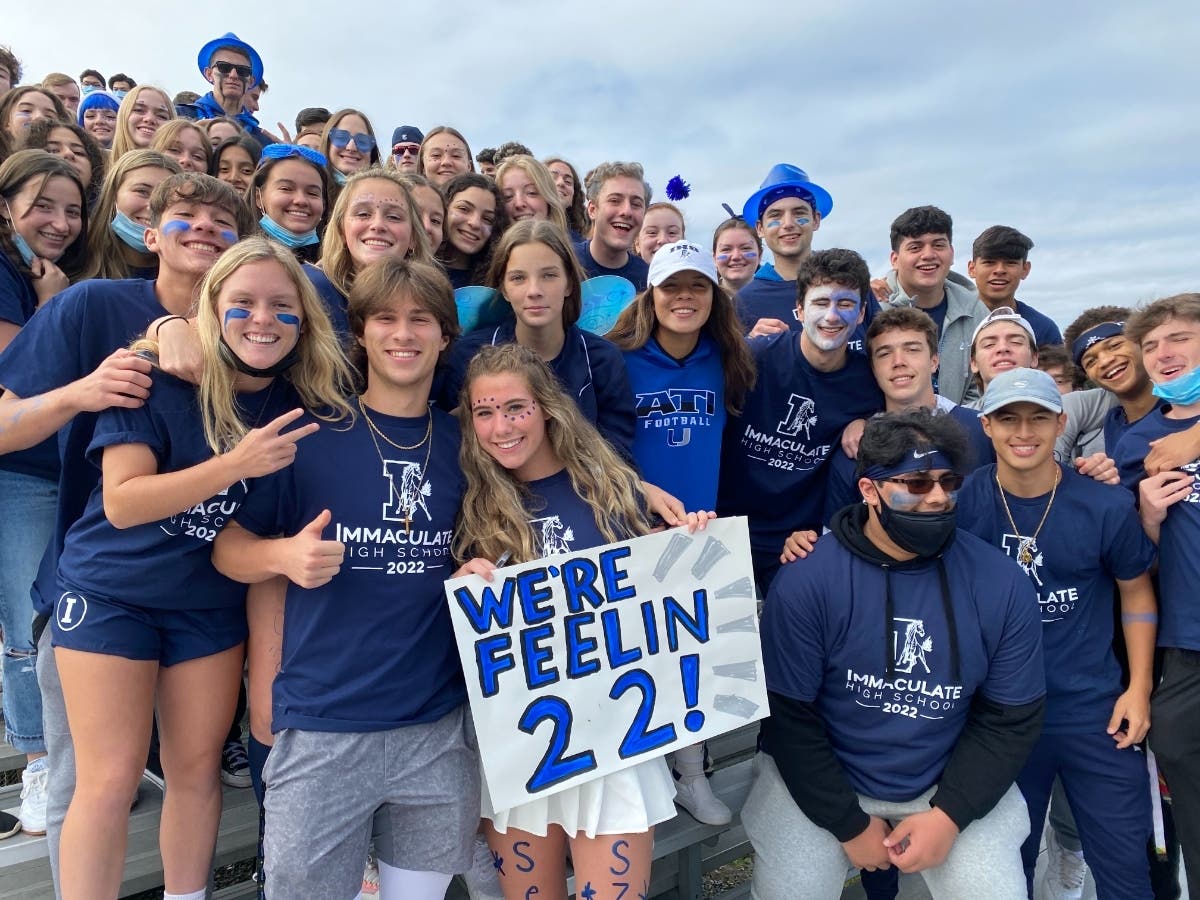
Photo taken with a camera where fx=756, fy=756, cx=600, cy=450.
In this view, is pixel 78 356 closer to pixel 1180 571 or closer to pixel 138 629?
pixel 138 629

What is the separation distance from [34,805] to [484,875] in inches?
78.5

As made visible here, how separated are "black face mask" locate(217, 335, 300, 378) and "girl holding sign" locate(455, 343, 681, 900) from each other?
0.64 meters

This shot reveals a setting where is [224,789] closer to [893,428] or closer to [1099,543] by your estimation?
[893,428]

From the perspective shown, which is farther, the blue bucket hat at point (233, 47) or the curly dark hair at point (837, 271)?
the blue bucket hat at point (233, 47)

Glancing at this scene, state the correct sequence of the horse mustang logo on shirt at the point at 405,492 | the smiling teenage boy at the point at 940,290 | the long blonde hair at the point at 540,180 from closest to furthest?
the horse mustang logo on shirt at the point at 405,492
the long blonde hair at the point at 540,180
the smiling teenage boy at the point at 940,290

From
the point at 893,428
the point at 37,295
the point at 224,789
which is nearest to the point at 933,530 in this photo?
the point at 893,428

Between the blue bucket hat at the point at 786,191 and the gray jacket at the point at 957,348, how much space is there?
891 mm

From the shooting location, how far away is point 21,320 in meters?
3.07

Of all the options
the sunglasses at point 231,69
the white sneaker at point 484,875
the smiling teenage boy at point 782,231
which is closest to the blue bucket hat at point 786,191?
the smiling teenage boy at point 782,231

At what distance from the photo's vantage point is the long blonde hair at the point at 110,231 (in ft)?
11.4

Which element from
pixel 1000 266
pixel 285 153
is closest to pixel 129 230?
pixel 285 153

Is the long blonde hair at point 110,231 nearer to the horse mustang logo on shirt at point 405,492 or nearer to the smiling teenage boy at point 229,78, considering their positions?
the horse mustang logo on shirt at point 405,492

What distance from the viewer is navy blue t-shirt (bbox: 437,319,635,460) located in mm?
3506

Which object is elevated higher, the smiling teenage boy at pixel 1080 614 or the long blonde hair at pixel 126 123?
the long blonde hair at pixel 126 123
